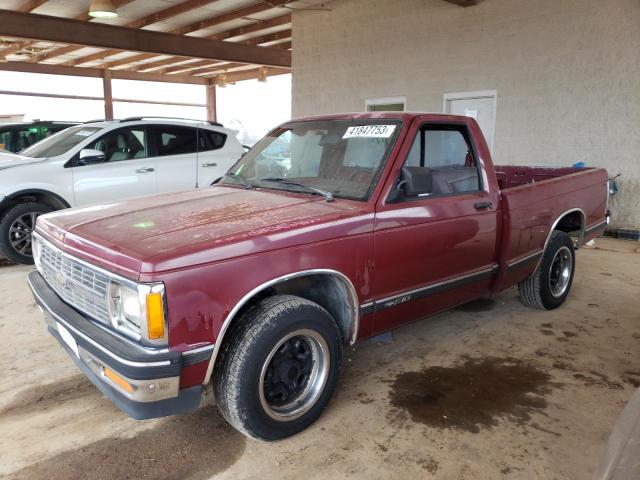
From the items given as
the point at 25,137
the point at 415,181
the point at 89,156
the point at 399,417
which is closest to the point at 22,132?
the point at 25,137

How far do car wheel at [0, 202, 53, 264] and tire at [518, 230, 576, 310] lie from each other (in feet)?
17.8

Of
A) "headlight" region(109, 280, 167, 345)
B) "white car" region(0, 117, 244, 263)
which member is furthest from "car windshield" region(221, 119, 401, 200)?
"white car" region(0, 117, 244, 263)

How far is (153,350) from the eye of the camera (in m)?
2.08

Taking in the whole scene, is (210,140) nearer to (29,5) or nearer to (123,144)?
(123,144)

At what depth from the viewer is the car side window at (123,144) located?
6512 millimetres

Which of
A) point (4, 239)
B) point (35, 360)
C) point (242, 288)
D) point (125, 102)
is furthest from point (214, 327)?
point (125, 102)

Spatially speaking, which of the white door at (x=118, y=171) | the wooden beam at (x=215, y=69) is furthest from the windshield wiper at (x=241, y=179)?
the wooden beam at (x=215, y=69)

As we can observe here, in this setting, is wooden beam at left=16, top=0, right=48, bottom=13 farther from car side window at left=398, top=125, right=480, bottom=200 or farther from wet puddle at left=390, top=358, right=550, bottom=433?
wet puddle at left=390, top=358, right=550, bottom=433

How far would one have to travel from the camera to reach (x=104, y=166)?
6.46 m

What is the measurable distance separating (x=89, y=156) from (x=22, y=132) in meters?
4.10

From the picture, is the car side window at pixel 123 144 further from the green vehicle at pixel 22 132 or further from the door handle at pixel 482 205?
the door handle at pixel 482 205

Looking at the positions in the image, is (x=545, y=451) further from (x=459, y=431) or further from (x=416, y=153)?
(x=416, y=153)

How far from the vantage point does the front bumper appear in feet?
6.80

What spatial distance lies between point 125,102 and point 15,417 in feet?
73.3
